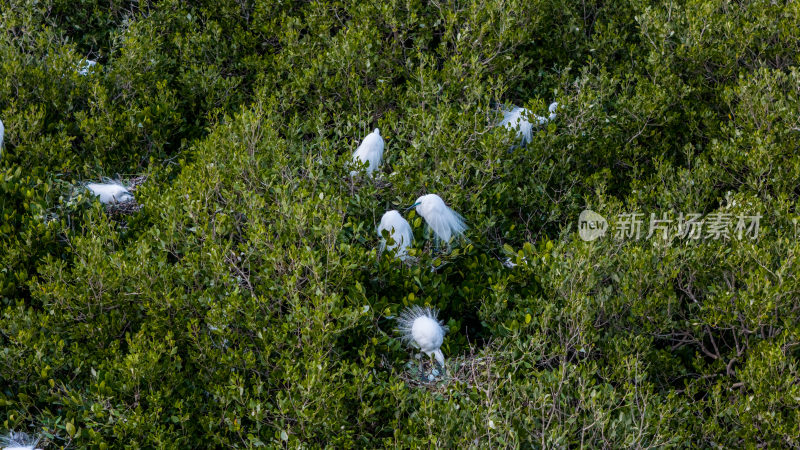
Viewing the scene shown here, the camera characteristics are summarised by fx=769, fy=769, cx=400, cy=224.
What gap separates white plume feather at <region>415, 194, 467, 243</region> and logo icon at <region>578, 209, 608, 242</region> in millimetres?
786

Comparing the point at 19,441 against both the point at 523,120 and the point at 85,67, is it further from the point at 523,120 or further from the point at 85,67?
the point at 523,120

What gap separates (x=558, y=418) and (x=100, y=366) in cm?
229

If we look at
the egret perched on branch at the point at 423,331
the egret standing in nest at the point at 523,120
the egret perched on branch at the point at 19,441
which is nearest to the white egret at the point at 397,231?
the egret perched on branch at the point at 423,331

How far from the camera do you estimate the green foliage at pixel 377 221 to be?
3.81 meters

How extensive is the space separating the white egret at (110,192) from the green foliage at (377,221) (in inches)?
4.4

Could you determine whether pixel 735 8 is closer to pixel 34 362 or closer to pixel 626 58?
pixel 626 58

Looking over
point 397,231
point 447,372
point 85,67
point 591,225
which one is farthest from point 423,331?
point 85,67

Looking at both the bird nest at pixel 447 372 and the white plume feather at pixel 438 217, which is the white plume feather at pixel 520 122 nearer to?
the white plume feather at pixel 438 217

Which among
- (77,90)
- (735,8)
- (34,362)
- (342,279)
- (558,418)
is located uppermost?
(735,8)

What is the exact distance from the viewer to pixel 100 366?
390 cm

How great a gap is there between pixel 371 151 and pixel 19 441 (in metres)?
2.77

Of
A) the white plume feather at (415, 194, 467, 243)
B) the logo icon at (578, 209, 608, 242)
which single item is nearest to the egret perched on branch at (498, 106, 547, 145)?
the logo icon at (578, 209, 608, 242)

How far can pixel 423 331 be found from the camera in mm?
4090

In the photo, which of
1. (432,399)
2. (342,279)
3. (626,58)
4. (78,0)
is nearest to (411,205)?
(342,279)
